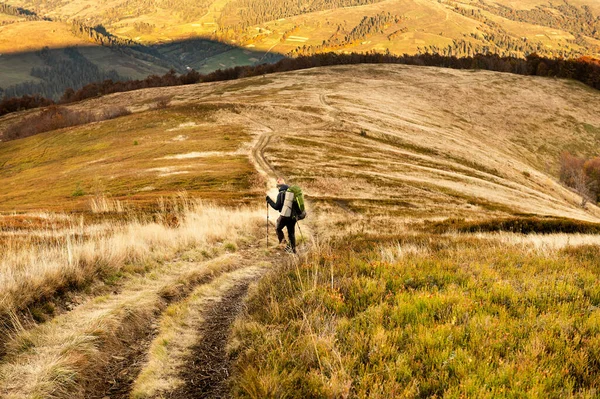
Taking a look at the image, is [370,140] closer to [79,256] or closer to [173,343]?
[79,256]

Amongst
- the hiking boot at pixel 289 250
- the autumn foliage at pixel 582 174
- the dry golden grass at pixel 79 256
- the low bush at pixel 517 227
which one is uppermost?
the dry golden grass at pixel 79 256

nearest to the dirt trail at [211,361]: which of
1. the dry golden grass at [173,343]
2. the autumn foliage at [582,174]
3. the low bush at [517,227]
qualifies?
the dry golden grass at [173,343]

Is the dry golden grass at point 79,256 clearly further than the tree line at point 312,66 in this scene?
No

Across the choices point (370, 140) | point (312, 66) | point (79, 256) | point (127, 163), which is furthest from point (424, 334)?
point (312, 66)

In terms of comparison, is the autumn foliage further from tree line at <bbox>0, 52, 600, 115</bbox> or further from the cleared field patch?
tree line at <bbox>0, 52, 600, 115</bbox>

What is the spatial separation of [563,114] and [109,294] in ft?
529

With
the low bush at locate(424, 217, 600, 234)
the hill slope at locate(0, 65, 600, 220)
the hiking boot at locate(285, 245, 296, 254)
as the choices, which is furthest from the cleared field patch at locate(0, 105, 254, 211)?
the low bush at locate(424, 217, 600, 234)

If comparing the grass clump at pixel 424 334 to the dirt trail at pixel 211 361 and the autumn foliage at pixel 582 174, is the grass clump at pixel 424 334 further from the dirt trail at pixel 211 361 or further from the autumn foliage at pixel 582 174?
the autumn foliage at pixel 582 174

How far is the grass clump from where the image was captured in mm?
5211

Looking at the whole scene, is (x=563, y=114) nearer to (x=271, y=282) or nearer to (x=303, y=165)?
(x=303, y=165)

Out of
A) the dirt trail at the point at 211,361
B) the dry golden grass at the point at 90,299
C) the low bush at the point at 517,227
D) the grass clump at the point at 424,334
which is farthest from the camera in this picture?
the low bush at the point at 517,227

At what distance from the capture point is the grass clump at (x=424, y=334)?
5.21 m

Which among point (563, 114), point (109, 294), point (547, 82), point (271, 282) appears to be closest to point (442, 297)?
point (271, 282)

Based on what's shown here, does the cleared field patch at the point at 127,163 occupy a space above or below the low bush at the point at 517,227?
above
